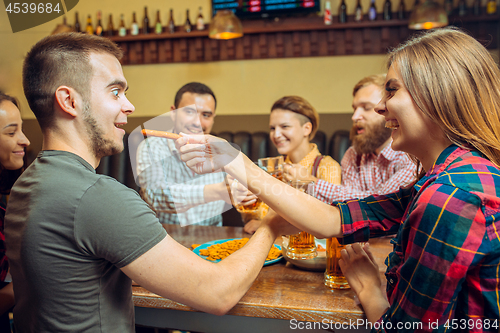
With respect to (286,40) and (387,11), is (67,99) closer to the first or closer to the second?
(286,40)

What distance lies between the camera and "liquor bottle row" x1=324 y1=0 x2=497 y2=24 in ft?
10.4

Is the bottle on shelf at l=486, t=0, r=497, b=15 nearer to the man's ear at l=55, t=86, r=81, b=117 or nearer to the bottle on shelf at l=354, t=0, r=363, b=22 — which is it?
the bottle on shelf at l=354, t=0, r=363, b=22

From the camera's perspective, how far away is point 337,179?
226cm

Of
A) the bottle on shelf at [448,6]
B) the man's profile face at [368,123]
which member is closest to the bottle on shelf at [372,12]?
the bottle on shelf at [448,6]

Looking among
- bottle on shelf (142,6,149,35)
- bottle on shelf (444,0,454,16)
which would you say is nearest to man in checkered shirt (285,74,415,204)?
bottle on shelf (444,0,454,16)

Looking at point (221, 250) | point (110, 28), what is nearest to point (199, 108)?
point (221, 250)

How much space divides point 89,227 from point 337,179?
5.78ft

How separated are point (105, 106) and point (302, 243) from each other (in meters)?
0.68

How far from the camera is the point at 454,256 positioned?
68 cm

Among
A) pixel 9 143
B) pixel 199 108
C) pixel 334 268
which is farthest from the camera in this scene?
pixel 199 108

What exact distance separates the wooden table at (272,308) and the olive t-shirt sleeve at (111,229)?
32cm

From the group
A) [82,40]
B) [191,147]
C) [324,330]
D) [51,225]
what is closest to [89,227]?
[51,225]

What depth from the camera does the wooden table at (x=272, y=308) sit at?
896mm

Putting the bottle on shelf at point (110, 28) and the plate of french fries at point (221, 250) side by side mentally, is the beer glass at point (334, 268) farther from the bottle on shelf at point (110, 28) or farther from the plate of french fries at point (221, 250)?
the bottle on shelf at point (110, 28)
